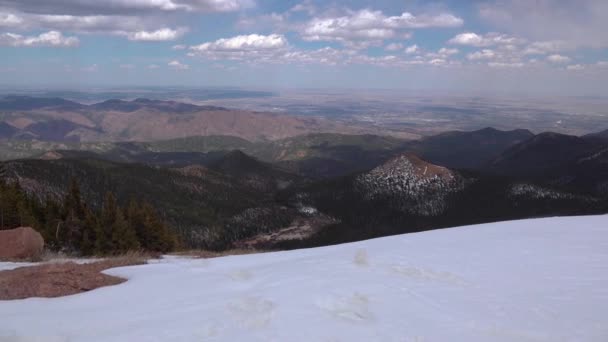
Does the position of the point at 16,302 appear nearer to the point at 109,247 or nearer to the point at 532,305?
the point at 532,305

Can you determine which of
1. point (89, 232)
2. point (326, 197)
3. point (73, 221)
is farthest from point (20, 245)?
point (326, 197)

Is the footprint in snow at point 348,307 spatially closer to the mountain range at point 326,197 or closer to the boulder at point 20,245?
the boulder at point 20,245

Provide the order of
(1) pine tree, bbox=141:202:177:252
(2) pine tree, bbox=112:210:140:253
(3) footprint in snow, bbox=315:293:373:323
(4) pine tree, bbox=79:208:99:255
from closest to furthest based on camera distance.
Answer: (3) footprint in snow, bbox=315:293:373:323 < (4) pine tree, bbox=79:208:99:255 < (2) pine tree, bbox=112:210:140:253 < (1) pine tree, bbox=141:202:177:252

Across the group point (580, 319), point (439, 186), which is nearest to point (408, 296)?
point (580, 319)

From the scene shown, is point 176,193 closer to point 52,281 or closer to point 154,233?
point 154,233

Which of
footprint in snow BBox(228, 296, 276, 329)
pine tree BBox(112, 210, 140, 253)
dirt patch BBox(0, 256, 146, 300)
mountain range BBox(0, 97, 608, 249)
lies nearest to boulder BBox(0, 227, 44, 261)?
dirt patch BBox(0, 256, 146, 300)

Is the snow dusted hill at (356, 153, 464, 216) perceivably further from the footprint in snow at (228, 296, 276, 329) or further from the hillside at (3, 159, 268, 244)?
the footprint in snow at (228, 296, 276, 329)
